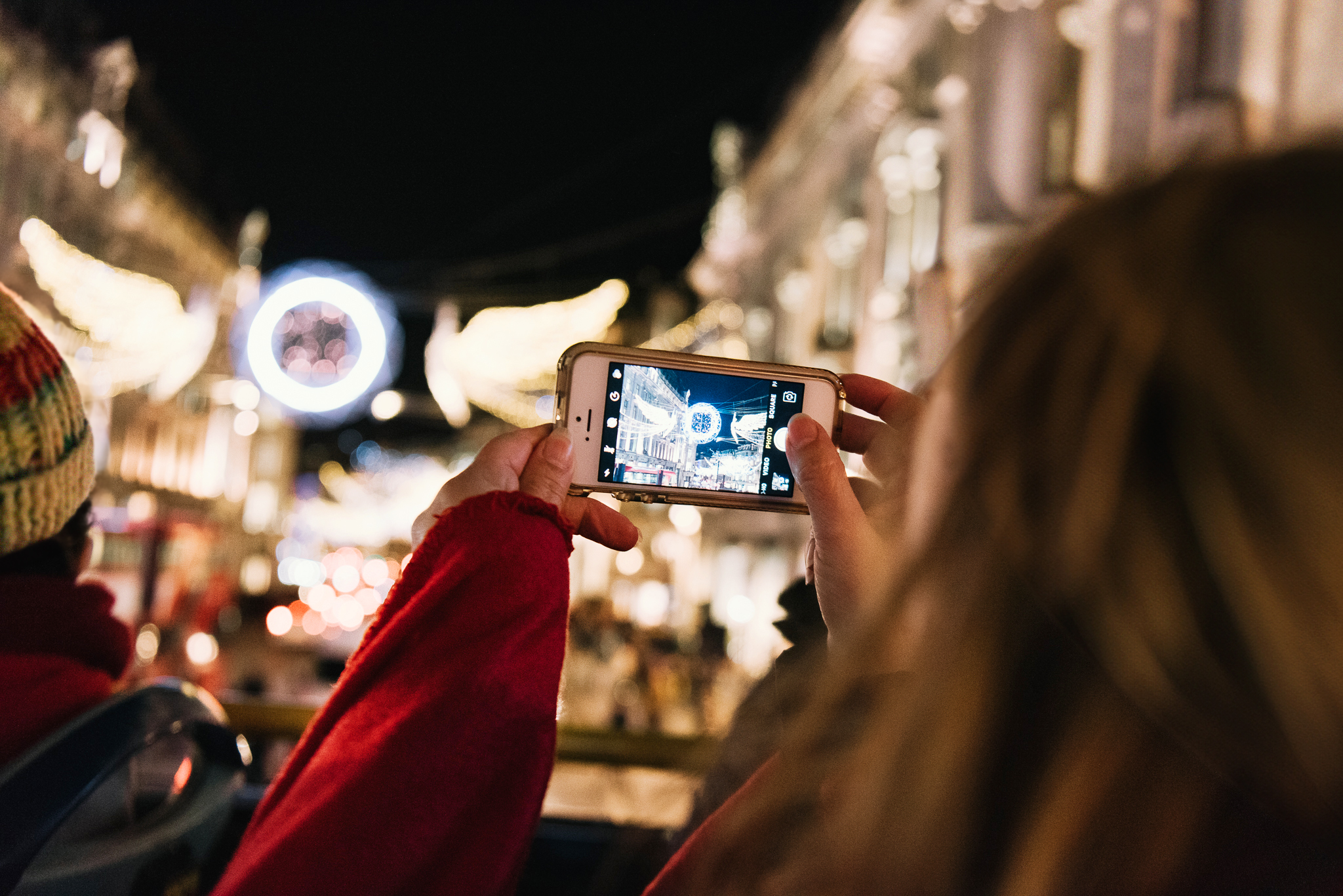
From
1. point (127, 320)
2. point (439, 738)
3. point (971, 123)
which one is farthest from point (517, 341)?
point (439, 738)

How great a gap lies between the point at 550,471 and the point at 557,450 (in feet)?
0.11

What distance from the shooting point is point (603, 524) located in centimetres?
151

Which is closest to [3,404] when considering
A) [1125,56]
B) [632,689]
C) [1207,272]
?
[1207,272]

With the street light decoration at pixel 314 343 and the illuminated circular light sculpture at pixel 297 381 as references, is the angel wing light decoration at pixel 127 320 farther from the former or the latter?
the illuminated circular light sculpture at pixel 297 381

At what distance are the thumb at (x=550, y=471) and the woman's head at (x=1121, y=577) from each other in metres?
0.77

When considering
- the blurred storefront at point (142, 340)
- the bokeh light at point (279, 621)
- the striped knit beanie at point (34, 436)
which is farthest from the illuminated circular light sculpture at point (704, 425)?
the bokeh light at point (279, 621)

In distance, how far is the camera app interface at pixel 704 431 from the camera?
164 centimetres

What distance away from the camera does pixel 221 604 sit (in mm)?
13359

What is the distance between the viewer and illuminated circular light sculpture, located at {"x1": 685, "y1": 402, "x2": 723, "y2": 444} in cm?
166

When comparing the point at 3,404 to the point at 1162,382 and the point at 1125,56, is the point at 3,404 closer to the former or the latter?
the point at 1162,382

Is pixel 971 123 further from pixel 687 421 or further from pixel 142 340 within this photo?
pixel 687 421

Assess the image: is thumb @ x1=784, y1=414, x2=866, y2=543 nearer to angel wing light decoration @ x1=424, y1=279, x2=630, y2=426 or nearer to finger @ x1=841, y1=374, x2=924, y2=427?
finger @ x1=841, y1=374, x2=924, y2=427

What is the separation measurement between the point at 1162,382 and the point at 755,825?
40 cm

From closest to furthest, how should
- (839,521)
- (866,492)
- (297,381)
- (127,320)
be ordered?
(839,521)
(866,492)
(297,381)
(127,320)
